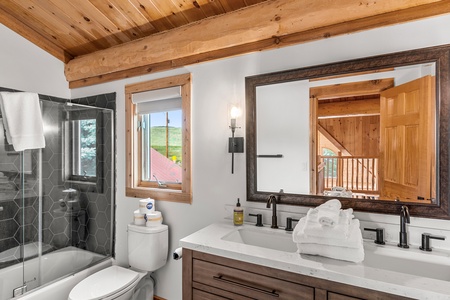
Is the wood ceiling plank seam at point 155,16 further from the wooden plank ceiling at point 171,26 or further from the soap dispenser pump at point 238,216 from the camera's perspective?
the soap dispenser pump at point 238,216

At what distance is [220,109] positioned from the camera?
2.10 m

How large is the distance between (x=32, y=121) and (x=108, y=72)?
0.83m

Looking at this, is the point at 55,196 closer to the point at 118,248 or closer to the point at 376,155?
the point at 118,248

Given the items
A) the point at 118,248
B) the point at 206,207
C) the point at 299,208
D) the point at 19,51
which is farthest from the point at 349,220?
the point at 19,51

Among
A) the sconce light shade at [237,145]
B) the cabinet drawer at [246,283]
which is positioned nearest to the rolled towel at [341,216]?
the cabinet drawer at [246,283]

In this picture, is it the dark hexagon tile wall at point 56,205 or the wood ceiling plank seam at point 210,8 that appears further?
the dark hexagon tile wall at point 56,205

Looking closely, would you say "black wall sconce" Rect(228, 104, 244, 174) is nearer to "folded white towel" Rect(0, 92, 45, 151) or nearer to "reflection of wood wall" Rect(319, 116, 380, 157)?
"reflection of wood wall" Rect(319, 116, 380, 157)

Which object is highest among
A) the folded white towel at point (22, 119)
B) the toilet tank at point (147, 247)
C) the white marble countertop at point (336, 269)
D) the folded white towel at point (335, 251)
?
the folded white towel at point (22, 119)

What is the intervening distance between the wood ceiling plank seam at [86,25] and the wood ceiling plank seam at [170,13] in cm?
69

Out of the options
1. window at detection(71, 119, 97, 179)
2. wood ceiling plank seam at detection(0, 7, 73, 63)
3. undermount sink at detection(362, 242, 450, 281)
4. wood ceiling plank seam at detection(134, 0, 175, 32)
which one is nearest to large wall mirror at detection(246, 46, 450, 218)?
undermount sink at detection(362, 242, 450, 281)

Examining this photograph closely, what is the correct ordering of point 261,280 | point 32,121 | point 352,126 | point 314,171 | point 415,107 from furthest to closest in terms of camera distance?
point 32,121, point 314,171, point 352,126, point 415,107, point 261,280

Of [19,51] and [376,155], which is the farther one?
[19,51]

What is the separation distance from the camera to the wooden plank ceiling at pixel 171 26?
5.26 ft

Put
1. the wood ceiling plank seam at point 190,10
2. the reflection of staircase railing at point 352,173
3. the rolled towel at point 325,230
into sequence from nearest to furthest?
1. the rolled towel at point 325,230
2. the reflection of staircase railing at point 352,173
3. the wood ceiling plank seam at point 190,10
